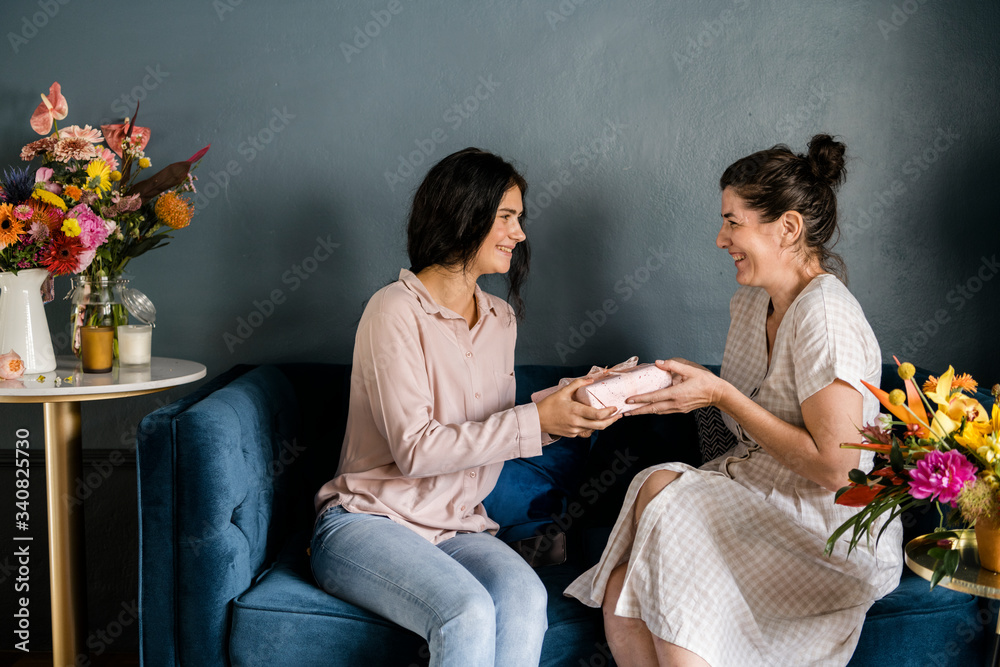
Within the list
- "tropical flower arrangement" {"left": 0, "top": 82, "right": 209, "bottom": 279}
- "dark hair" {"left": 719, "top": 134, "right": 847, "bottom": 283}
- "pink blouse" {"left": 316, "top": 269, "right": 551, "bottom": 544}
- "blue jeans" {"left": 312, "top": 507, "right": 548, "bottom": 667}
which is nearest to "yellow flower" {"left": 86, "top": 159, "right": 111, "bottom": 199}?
"tropical flower arrangement" {"left": 0, "top": 82, "right": 209, "bottom": 279}

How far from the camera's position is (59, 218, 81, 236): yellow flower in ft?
5.62

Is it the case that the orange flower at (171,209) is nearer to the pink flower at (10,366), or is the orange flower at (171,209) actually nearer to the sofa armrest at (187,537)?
the pink flower at (10,366)

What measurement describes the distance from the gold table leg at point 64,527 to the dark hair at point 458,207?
0.92 m

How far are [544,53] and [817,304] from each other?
1114 mm

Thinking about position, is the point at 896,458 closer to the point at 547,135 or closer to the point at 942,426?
the point at 942,426

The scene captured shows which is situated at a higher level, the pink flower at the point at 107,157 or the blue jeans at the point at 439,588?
the pink flower at the point at 107,157

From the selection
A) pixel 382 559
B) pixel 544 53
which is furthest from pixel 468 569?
pixel 544 53

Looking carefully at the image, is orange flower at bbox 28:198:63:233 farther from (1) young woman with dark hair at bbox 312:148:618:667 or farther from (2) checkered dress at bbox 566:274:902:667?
(2) checkered dress at bbox 566:274:902:667

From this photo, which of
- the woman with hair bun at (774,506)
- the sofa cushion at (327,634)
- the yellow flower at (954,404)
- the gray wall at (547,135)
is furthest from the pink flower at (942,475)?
the gray wall at (547,135)

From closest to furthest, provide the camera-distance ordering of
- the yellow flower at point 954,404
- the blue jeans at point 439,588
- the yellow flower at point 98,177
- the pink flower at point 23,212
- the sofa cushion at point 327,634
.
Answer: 1. the yellow flower at point 954,404
2. the blue jeans at point 439,588
3. the sofa cushion at point 327,634
4. the pink flower at point 23,212
5. the yellow flower at point 98,177

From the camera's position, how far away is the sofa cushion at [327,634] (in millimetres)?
1468

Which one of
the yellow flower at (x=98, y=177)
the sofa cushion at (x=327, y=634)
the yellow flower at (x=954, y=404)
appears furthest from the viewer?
the yellow flower at (x=98, y=177)

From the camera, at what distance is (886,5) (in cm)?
218

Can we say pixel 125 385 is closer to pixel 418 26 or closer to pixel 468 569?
pixel 468 569
